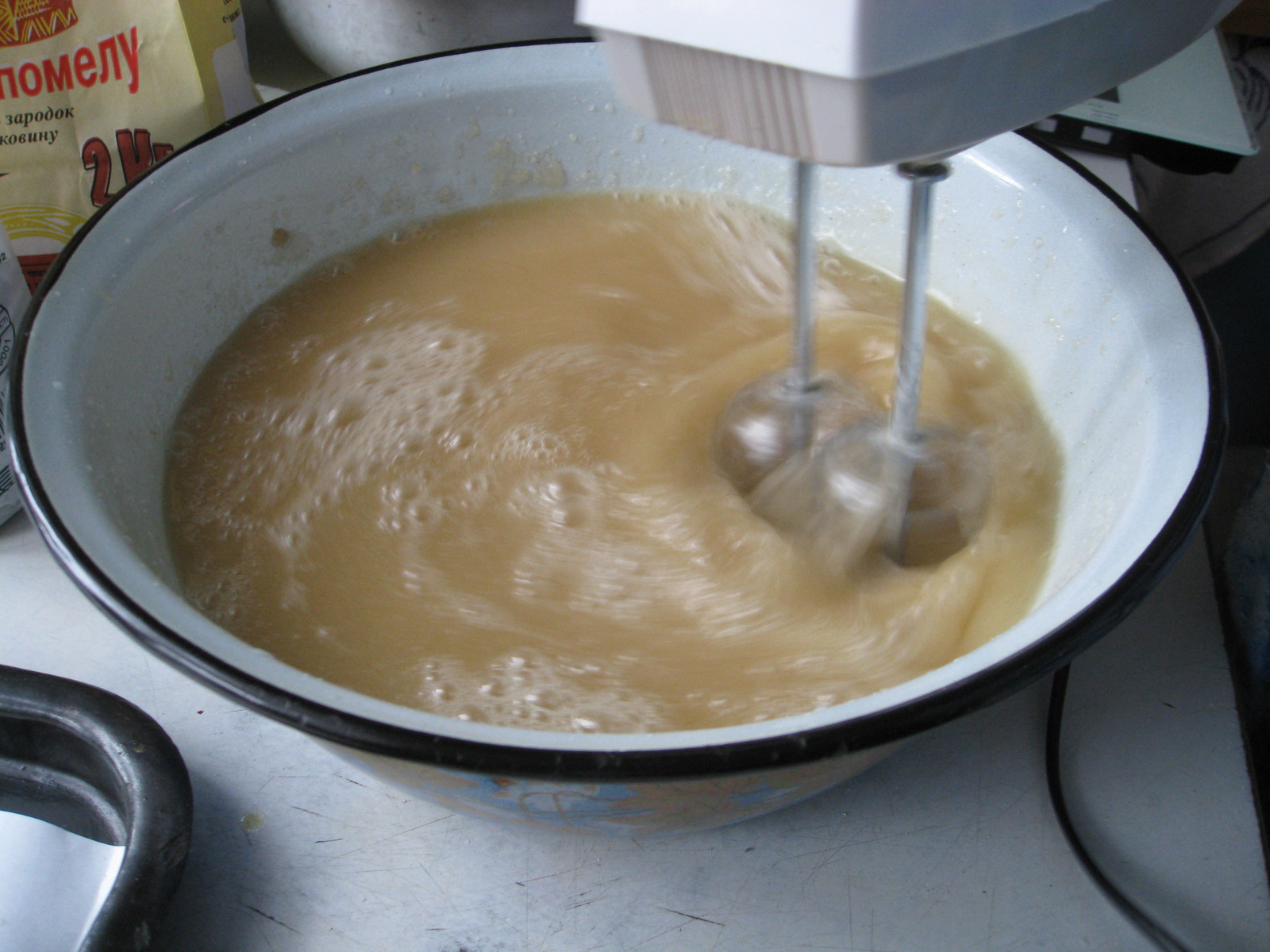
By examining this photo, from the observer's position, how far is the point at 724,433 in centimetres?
75

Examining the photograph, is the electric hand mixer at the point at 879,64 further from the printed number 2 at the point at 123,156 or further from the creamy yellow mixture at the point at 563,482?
the printed number 2 at the point at 123,156

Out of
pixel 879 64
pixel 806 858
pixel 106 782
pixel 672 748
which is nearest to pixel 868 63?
pixel 879 64

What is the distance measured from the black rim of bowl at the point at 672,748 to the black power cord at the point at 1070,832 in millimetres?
63

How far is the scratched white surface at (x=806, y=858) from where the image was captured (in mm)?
562

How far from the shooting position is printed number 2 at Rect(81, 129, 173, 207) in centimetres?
86

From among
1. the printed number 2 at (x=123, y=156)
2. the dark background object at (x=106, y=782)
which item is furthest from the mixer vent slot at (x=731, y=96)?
the printed number 2 at (x=123, y=156)

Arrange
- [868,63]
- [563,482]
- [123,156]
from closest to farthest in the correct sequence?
[868,63] → [563,482] → [123,156]

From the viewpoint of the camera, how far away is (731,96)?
373mm

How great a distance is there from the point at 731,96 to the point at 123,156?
0.70 m

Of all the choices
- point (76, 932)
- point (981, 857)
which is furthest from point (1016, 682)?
point (76, 932)

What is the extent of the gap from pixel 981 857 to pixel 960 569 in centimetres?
18

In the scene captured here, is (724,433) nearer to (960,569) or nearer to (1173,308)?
(960,569)

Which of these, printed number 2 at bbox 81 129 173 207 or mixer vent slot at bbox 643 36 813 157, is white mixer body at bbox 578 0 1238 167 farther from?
printed number 2 at bbox 81 129 173 207

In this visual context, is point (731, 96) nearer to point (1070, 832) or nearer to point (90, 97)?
point (1070, 832)
